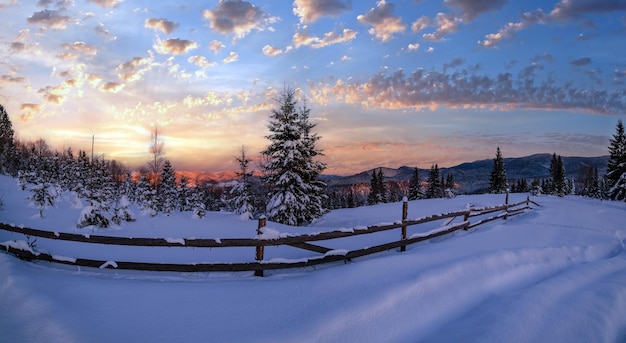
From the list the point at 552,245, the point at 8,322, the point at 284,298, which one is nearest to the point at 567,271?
the point at 552,245

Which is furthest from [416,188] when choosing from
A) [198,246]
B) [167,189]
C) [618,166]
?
[198,246]

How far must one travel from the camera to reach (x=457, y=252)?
29.5 feet

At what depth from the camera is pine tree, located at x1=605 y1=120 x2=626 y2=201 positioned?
4416cm

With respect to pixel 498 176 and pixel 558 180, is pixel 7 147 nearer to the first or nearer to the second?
pixel 498 176

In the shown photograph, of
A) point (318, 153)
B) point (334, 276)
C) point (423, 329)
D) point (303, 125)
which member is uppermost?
point (303, 125)

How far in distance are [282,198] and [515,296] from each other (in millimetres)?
17735

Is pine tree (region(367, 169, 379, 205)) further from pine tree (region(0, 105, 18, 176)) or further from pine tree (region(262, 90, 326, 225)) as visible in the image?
pine tree (region(0, 105, 18, 176))

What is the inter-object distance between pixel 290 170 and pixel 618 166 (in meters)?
48.3

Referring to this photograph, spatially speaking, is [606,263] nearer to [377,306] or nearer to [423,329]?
[423,329]

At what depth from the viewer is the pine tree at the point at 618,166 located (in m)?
44.2

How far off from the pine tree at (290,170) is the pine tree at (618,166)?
1739 inches

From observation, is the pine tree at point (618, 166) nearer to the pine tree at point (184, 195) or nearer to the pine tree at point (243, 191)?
the pine tree at point (243, 191)

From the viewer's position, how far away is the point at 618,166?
45.5 m

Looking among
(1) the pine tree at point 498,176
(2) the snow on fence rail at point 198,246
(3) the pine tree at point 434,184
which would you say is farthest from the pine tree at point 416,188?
(2) the snow on fence rail at point 198,246
